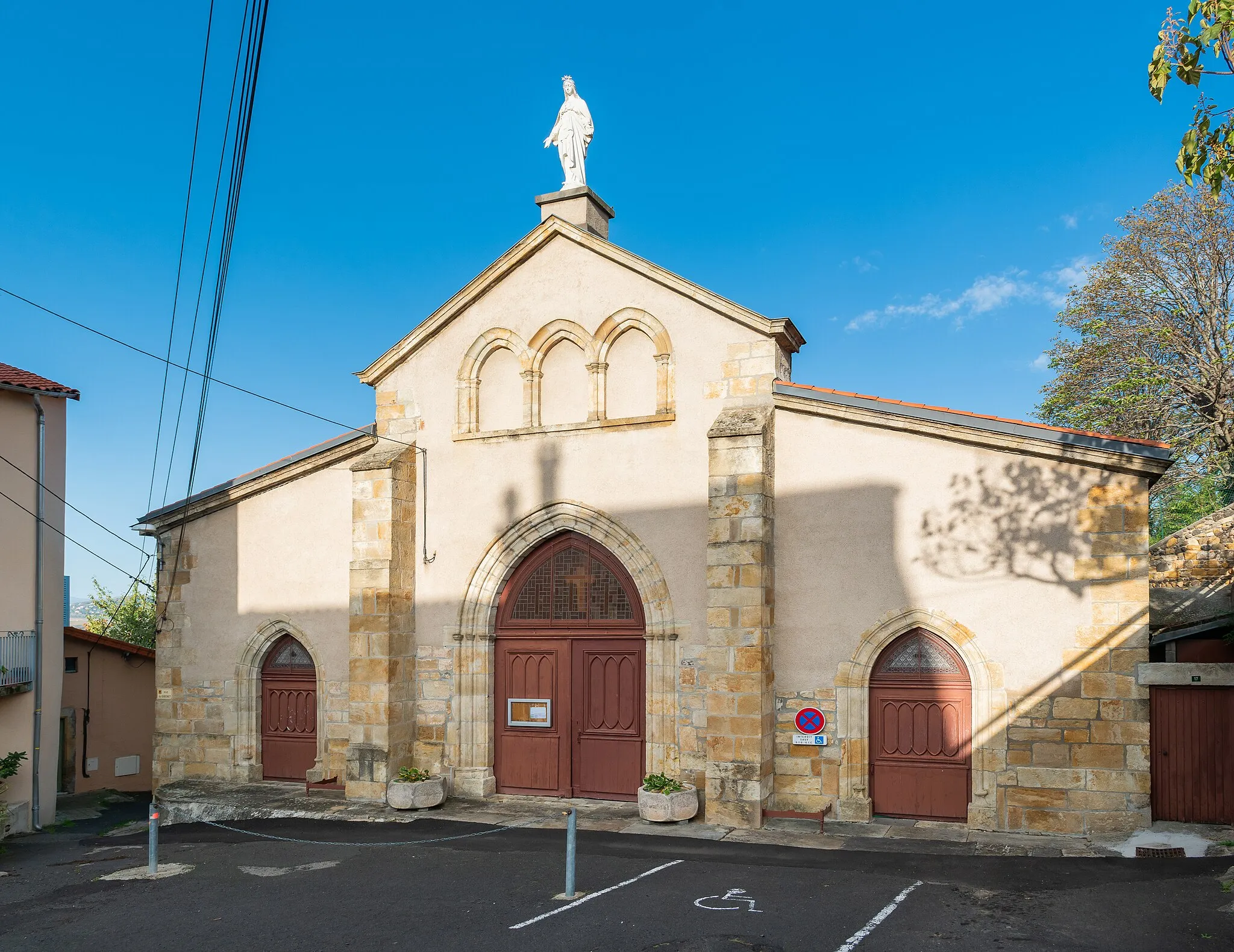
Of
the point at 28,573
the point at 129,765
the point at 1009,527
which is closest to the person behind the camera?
the point at 1009,527

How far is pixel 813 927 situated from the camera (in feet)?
25.6

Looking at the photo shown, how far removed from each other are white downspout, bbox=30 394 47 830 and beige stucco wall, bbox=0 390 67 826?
0.05 metres

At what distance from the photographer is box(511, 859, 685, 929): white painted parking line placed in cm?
815

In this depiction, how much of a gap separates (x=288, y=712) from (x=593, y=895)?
7.86 m

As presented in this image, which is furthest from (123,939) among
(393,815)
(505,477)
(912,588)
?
(912,588)

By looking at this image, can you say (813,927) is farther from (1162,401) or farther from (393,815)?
(1162,401)

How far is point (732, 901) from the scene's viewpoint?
8.57 meters

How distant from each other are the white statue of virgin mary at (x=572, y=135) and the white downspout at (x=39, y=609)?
8.38m

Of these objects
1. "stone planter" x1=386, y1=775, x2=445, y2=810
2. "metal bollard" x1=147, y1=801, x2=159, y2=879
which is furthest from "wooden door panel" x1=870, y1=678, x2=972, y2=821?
"metal bollard" x1=147, y1=801, x2=159, y2=879

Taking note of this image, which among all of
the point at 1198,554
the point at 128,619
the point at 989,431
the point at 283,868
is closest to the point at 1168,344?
the point at 1198,554

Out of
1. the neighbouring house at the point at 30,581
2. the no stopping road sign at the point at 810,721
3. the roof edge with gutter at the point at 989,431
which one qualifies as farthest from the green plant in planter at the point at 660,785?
the neighbouring house at the point at 30,581

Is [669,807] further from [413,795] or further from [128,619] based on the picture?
[128,619]

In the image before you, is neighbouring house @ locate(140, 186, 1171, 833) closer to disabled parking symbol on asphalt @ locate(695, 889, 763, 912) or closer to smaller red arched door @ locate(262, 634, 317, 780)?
smaller red arched door @ locate(262, 634, 317, 780)

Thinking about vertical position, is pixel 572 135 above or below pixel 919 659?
above
